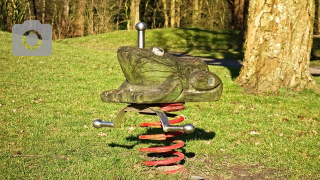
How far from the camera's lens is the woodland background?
36.6m

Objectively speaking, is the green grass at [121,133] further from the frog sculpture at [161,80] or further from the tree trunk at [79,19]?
the tree trunk at [79,19]

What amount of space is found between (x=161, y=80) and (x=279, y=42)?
273 inches

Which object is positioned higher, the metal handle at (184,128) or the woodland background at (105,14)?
the woodland background at (105,14)

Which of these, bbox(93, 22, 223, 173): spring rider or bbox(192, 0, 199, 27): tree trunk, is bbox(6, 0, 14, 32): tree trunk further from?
bbox(93, 22, 223, 173): spring rider

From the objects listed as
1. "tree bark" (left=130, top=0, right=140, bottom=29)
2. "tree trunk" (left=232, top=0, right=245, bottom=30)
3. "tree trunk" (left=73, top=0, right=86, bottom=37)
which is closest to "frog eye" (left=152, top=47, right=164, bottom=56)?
"tree trunk" (left=232, top=0, right=245, bottom=30)

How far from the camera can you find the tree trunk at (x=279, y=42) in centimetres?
1111

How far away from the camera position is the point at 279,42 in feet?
36.4

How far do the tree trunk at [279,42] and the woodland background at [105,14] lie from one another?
22.7m

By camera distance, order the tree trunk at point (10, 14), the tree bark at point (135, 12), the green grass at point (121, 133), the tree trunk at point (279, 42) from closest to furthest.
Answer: the green grass at point (121, 133) < the tree trunk at point (279, 42) < the tree bark at point (135, 12) < the tree trunk at point (10, 14)

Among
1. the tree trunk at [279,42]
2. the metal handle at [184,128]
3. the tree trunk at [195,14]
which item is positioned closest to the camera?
the metal handle at [184,128]

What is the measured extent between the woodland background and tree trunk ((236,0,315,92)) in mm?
22672

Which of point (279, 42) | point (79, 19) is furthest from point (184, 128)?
point (79, 19)

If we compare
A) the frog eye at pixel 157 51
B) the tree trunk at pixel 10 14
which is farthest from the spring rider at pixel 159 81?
the tree trunk at pixel 10 14

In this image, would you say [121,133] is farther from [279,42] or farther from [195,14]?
[195,14]
